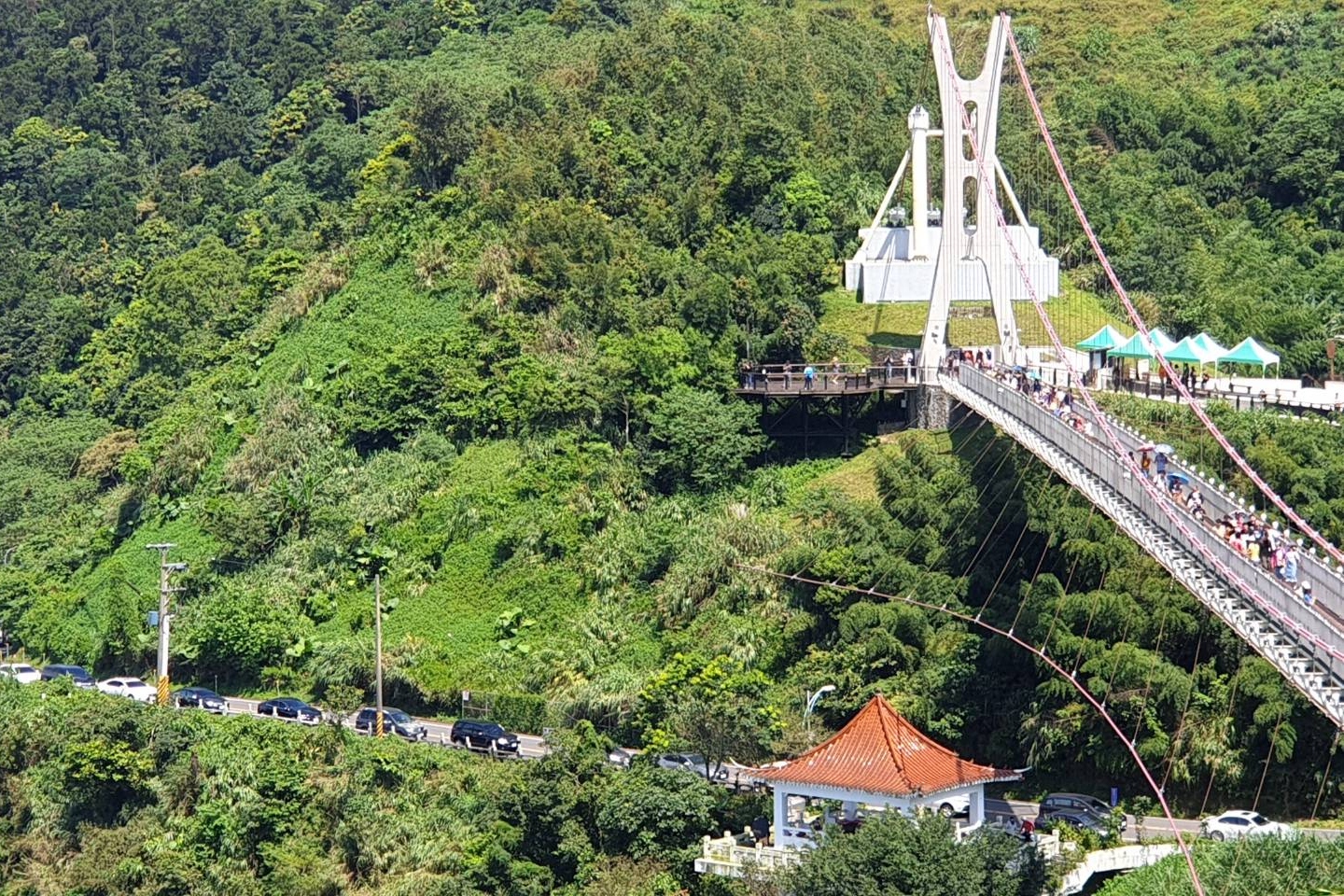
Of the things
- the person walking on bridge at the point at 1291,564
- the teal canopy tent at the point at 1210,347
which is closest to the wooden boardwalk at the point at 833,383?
the teal canopy tent at the point at 1210,347

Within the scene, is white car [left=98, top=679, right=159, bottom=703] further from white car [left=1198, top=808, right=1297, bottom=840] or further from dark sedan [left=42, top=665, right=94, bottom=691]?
white car [left=1198, top=808, right=1297, bottom=840]

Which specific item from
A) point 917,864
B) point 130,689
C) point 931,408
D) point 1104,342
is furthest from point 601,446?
point 917,864

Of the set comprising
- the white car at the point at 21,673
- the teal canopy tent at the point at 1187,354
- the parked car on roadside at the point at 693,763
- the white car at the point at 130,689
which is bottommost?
the white car at the point at 21,673

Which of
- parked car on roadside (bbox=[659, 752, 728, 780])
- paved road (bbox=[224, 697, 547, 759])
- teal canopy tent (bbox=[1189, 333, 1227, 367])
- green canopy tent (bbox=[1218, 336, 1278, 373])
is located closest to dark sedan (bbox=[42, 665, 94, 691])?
paved road (bbox=[224, 697, 547, 759])

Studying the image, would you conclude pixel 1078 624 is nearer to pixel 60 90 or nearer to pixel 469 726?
pixel 469 726

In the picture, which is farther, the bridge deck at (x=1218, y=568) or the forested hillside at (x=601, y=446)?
the forested hillside at (x=601, y=446)

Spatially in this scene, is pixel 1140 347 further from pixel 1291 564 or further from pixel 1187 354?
pixel 1291 564

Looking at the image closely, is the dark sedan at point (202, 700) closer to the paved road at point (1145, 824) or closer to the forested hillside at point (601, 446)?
the forested hillside at point (601, 446)
